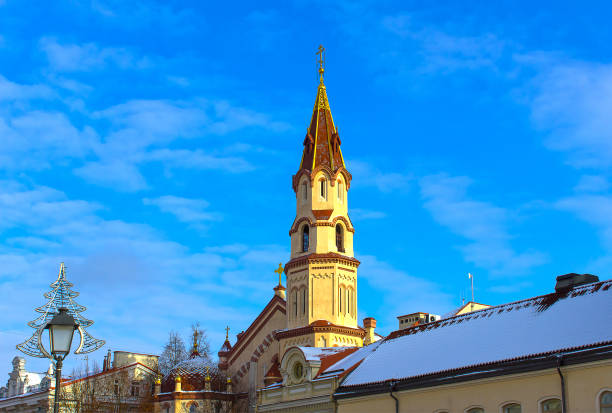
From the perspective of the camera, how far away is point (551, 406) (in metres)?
28.4

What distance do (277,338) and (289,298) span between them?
299 cm

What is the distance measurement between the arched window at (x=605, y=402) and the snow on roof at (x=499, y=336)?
173 centimetres

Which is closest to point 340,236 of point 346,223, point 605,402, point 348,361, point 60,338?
point 346,223

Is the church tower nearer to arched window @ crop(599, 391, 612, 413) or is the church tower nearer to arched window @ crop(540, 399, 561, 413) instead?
arched window @ crop(540, 399, 561, 413)

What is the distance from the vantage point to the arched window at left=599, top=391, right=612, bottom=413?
2630 cm

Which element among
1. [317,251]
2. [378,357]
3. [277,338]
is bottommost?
[378,357]

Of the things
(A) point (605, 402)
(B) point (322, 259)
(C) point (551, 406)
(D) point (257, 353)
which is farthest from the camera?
(D) point (257, 353)

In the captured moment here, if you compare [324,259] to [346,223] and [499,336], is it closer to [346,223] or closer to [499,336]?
[346,223]

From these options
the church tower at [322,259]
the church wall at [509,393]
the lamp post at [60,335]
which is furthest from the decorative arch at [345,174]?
the lamp post at [60,335]

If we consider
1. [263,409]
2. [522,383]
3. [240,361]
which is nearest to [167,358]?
[240,361]

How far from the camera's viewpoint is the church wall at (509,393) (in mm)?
26844

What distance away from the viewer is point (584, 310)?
30.1 meters

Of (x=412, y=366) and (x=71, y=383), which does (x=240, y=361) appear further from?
(x=412, y=366)

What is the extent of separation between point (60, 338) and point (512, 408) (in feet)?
64.8
